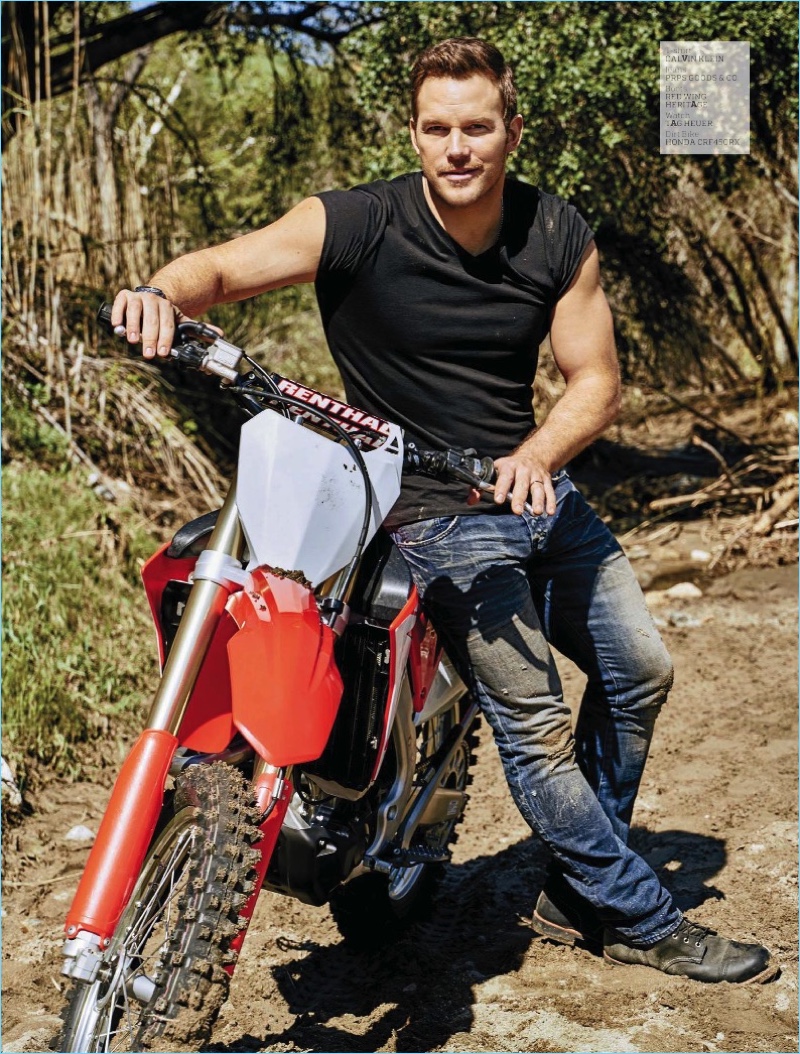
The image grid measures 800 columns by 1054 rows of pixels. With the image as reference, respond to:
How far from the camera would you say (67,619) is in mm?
5137

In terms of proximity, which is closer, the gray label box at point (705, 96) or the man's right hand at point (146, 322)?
the man's right hand at point (146, 322)

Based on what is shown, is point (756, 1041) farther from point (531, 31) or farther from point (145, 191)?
point (145, 191)

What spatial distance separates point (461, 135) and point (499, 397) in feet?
2.09

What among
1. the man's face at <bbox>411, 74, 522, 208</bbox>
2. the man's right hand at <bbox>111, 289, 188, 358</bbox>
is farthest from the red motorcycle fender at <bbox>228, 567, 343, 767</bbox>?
the man's face at <bbox>411, 74, 522, 208</bbox>

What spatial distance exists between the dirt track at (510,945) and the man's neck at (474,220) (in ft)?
6.15

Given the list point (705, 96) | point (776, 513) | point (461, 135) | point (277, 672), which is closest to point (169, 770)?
point (277, 672)

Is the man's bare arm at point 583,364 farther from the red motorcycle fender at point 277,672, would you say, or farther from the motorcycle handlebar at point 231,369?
the red motorcycle fender at point 277,672

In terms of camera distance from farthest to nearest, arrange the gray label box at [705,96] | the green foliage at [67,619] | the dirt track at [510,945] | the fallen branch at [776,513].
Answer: the fallen branch at [776,513], the gray label box at [705,96], the green foliage at [67,619], the dirt track at [510,945]

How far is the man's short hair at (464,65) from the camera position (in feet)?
9.19

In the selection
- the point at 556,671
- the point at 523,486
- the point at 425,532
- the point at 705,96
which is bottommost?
the point at 556,671

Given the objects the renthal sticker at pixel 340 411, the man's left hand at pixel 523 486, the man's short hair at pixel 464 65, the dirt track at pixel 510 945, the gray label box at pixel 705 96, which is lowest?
the dirt track at pixel 510 945

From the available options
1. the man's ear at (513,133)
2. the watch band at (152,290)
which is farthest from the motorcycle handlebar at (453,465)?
the man's ear at (513,133)

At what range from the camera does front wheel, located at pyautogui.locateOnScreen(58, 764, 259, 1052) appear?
6.73 feet

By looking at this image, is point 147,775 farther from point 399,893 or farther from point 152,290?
point 399,893
